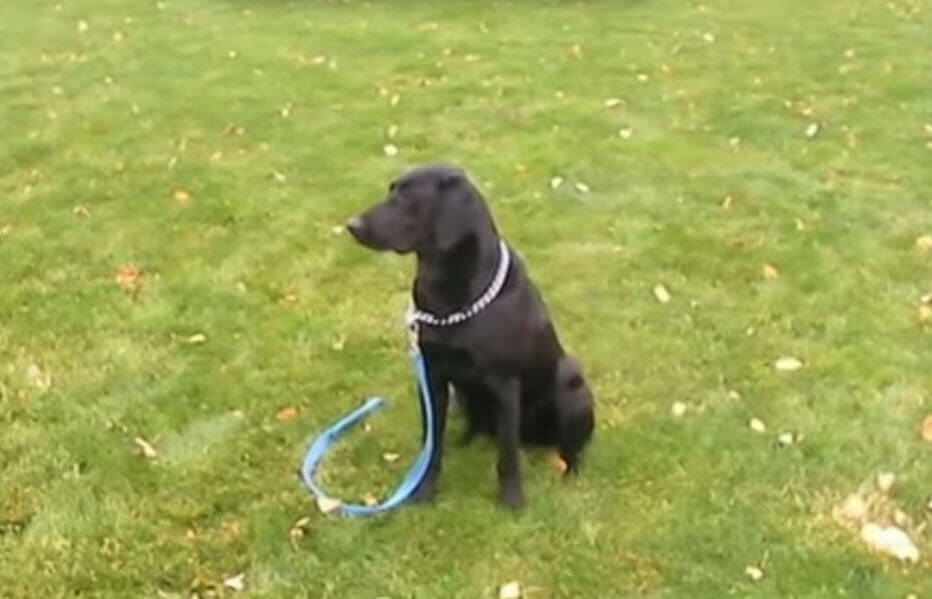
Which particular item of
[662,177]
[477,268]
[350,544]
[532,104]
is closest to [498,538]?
[350,544]

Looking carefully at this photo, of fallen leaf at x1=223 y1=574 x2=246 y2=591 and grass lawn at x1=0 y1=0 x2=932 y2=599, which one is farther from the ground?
fallen leaf at x1=223 y1=574 x2=246 y2=591

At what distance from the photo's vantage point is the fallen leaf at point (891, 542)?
13.6 ft

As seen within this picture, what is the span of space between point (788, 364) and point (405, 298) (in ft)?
5.24

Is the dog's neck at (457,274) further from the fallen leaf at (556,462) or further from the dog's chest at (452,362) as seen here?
the fallen leaf at (556,462)

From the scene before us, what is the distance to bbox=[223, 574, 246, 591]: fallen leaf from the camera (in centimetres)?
397

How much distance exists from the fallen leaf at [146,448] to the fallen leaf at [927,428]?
8.42 feet

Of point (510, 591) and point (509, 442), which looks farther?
point (509, 442)

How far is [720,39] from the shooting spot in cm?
1091

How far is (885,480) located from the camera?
4.55 m

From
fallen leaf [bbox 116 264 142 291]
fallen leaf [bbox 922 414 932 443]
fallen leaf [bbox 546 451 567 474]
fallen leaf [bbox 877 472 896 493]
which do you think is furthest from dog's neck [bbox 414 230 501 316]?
fallen leaf [bbox 116 264 142 291]

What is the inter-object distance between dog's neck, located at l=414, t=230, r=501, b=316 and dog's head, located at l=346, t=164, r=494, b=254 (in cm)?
8

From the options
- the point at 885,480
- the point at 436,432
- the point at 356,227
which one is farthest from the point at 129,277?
the point at 885,480

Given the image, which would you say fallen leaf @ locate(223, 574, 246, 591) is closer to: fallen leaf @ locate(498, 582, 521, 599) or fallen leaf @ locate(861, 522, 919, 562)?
fallen leaf @ locate(498, 582, 521, 599)

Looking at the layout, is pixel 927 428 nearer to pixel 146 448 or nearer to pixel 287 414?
pixel 287 414
